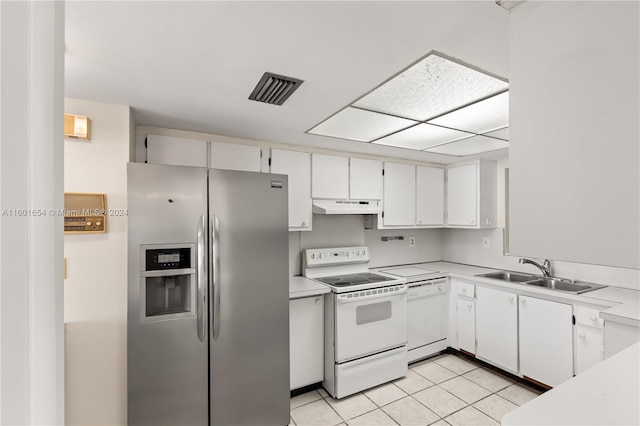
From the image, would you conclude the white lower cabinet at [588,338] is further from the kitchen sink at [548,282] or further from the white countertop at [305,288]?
the white countertop at [305,288]

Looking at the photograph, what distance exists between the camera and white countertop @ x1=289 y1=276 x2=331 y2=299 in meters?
2.46

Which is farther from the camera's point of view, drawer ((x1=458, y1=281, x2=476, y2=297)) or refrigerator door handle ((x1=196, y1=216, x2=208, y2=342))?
drawer ((x1=458, y1=281, x2=476, y2=297))

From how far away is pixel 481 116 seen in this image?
6.91 feet

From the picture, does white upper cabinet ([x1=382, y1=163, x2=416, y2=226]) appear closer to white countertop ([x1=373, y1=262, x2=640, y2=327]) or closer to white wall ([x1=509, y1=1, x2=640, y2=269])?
white countertop ([x1=373, y1=262, x2=640, y2=327])

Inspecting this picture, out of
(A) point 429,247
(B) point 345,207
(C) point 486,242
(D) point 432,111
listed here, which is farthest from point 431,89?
(A) point 429,247

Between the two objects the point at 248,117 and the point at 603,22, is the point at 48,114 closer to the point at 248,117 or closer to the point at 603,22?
the point at 603,22

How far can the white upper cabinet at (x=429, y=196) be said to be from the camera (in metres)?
3.59

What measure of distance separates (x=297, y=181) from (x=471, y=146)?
1736mm

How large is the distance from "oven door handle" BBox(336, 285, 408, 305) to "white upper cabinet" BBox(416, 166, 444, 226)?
3.37ft

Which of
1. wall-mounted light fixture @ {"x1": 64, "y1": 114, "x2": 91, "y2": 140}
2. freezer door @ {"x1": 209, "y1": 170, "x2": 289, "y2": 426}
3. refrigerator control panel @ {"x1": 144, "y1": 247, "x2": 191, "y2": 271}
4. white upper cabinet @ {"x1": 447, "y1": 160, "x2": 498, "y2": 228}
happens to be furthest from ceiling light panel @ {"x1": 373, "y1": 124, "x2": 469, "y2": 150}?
wall-mounted light fixture @ {"x1": 64, "y1": 114, "x2": 91, "y2": 140}

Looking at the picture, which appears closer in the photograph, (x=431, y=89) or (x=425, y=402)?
(x=431, y=89)

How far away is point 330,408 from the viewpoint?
2.40 meters

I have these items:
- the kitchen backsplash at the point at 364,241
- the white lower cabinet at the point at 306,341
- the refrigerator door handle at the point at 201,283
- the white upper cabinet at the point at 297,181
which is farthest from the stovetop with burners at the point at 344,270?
the refrigerator door handle at the point at 201,283

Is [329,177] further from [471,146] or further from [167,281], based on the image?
[167,281]
